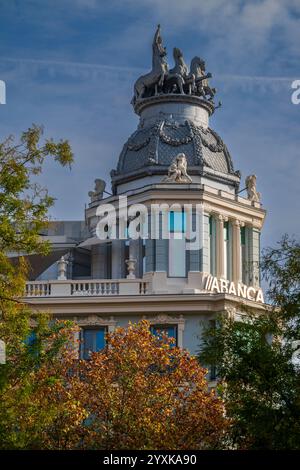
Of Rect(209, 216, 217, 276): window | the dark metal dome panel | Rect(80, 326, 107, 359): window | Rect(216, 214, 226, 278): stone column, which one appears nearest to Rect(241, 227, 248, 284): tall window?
Rect(216, 214, 226, 278): stone column

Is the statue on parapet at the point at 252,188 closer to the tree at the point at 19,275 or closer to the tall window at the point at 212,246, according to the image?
the tall window at the point at 212,246

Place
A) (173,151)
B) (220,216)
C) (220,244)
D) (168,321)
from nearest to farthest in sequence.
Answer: (168,321) < (220,244) < (220,216) < (173,151)

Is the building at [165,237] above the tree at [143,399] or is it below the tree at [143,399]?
above

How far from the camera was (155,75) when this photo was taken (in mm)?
82812

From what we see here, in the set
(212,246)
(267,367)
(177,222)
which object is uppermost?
(177,222)

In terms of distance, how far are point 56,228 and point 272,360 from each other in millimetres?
41870

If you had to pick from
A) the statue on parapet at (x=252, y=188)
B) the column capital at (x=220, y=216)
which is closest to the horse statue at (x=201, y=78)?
the statue on parapet at (x=252, y=188)

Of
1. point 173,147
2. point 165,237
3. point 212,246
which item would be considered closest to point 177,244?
point 165,237

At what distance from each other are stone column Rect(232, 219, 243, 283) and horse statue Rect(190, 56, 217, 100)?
24.3ft

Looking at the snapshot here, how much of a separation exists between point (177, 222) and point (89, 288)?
6.46m

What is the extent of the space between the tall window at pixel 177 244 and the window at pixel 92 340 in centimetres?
566

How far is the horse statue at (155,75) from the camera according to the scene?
272ft

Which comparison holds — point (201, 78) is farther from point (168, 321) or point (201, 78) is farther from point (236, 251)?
point (168, 321)
